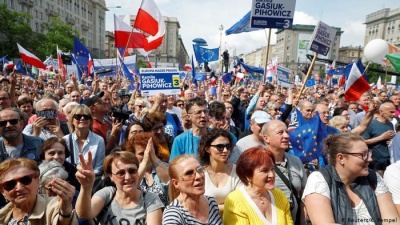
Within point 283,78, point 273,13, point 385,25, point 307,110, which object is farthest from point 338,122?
point 385,25

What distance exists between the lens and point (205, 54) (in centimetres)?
1274

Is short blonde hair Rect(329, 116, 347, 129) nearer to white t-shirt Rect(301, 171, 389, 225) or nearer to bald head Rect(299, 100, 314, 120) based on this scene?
bald head Rect(299, 100, 314, 120)

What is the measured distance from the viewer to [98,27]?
87.8 m

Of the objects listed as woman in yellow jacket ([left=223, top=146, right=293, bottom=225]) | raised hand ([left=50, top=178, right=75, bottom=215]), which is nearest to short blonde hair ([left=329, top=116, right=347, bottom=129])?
woman in yellow jacket ([left=223, top=146, right=293, bottom=225])

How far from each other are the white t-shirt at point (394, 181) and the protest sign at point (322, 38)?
457cm

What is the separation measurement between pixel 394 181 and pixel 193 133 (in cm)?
212

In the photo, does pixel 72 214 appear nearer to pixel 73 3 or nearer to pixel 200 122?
pixel 200 122

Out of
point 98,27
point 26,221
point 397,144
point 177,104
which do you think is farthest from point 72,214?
point 98,27

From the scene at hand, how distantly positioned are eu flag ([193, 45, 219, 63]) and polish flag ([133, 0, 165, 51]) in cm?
353

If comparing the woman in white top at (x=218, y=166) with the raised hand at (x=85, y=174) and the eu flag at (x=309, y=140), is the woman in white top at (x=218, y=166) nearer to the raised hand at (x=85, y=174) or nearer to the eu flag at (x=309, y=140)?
the raised hand at (x=85, y=174)

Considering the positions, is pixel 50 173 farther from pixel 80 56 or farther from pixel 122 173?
pixel 80 56

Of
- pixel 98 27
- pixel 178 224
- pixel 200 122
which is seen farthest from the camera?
pixel 98 27

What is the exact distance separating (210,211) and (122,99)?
7197 mm

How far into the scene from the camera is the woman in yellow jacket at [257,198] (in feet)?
8.38
